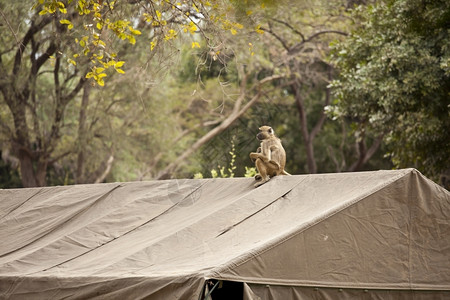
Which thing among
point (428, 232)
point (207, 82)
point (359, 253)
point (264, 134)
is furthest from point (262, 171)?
point (207, 82)

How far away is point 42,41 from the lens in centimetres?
1592

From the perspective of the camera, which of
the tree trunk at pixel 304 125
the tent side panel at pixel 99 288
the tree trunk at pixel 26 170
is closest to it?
the tent side panel at pixel 99 288

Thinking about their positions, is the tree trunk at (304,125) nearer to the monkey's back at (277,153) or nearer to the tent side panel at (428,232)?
the monkey's back at (277,153)

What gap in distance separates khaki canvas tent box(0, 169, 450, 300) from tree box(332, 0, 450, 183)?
246 inches

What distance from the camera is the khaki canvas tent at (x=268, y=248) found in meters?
4.95

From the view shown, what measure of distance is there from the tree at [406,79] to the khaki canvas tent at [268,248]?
626 cm

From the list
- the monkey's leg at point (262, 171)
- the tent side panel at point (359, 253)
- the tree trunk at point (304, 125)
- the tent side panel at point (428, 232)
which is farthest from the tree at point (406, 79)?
the tree trunk at point (304, 125)

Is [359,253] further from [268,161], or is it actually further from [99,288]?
[99,288]

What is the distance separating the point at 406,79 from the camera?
1217cm

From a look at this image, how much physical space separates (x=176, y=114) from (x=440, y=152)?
14913 mm

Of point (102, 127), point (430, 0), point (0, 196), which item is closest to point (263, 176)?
point (0, 196)

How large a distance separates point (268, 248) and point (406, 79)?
7.97 m

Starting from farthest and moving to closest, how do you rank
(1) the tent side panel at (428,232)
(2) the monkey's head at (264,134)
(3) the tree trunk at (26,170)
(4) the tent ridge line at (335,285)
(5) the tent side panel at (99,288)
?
(3) the tree trunk at (26,170), (2) the monkey's head at (264,134), (1) the tent side panel at (428,232), (4) the tent ridge line at (335,285), (5) the tent side panel at (99,288)

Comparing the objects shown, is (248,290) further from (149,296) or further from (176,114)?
(176,114)
